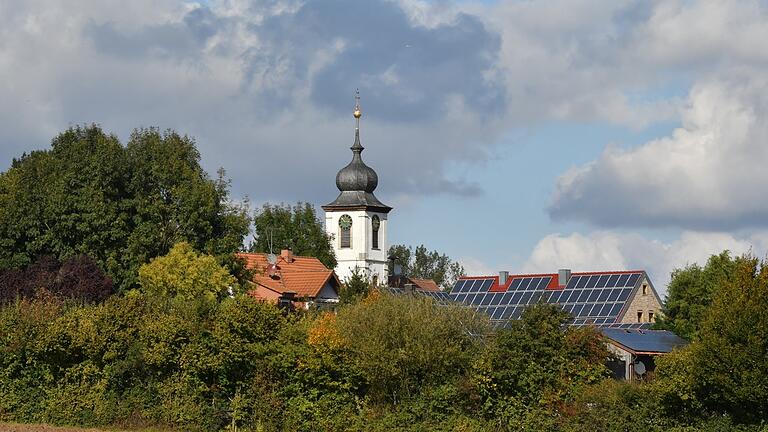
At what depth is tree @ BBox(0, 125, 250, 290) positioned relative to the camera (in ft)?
221

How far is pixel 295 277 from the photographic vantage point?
9688 cm

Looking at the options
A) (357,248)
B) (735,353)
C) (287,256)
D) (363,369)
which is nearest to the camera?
(735,353)

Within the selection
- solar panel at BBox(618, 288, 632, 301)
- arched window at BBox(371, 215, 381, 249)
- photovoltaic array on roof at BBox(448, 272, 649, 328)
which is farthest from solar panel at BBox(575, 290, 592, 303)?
arched window at BBox(371, 215, 381, 249)

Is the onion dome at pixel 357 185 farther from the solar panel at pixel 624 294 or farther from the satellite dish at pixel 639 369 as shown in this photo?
the satellite dish at pixel 639 369

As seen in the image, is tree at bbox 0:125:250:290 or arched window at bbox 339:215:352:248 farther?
arched window at bbox 339:215:352:248

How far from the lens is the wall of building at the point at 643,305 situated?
78312 millimetres

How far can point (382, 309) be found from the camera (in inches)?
1734

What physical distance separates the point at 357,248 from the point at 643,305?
144 feet

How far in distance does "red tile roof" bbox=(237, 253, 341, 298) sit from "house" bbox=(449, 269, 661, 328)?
13023 millimetres

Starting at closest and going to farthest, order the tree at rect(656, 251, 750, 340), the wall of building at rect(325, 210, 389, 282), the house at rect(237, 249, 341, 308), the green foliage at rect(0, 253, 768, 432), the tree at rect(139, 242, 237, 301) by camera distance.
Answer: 1. the green foliage at rect(0, 253, 768, 432)
2. the tree at rect(139, 242, 237, 301)
3. the tree at rect(656, 251, 750, 340)
4. the house at rect(237, 249, 341, 308)
5. the wall of building at rect(325, 210, 389, 282)

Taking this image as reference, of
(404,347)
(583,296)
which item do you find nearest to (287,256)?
(583,296)

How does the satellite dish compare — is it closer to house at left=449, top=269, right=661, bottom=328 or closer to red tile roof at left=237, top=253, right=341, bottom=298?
house at left=449, top=269, right=661, bottom=328

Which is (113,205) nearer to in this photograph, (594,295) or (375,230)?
(594,295)

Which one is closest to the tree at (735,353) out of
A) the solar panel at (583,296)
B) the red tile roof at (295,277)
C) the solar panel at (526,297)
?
the solar panel at (583,296)
